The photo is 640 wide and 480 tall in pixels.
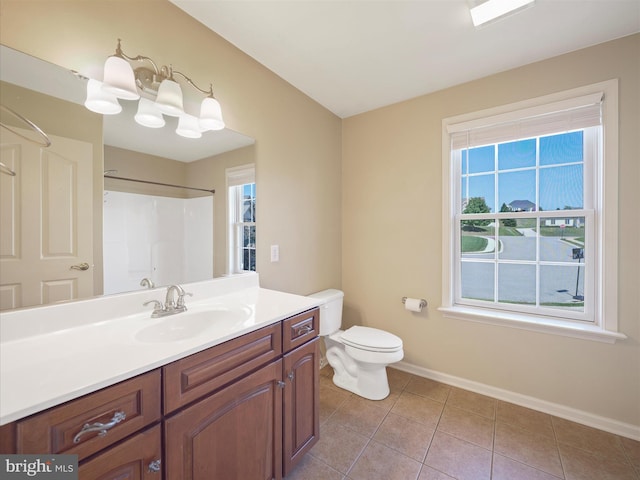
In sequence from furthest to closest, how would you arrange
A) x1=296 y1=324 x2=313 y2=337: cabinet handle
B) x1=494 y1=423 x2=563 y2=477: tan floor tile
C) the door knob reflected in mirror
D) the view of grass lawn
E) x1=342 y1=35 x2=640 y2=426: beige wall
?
the view of grass lawn → x1=342 y1=35 x2=640 y2=426: beige wall → x1=494 y1=423 x2=563 y2=477: tan floor tile → x1=296 y1=324 x2=313 y2=337: cabinet handle → the door knob reflected in mirror

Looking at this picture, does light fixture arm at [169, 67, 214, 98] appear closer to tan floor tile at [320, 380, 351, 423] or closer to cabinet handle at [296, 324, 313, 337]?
cabinet handle at [296, 324, 313, 337]

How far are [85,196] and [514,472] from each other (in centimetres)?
241

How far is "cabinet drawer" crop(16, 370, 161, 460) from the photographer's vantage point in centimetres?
58

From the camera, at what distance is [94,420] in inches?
26.0

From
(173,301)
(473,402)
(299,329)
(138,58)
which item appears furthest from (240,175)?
(473,402)

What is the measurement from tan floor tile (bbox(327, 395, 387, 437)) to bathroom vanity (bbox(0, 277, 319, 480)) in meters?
0.44

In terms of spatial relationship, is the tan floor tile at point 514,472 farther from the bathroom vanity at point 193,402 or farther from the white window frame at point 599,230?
the bathroom vanity at point 193,402

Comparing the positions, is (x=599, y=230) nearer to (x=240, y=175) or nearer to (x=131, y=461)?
(x=240, y=175)

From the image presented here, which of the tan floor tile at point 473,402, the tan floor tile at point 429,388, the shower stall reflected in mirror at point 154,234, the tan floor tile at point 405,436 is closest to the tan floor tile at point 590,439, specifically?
the tan floor tile at point 473,402

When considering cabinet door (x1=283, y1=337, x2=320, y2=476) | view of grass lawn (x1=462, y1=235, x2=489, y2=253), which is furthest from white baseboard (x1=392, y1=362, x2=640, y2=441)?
cabinet door (x1=283, y1=337, x2=320, y2=476)

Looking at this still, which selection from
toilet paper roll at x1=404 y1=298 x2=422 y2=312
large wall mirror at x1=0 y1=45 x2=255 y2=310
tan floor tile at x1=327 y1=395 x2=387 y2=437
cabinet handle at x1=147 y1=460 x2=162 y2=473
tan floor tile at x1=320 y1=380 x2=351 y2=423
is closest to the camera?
cabinet handle at x1=147 y1=460 x2=162 y2=473

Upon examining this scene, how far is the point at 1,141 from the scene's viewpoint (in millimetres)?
895

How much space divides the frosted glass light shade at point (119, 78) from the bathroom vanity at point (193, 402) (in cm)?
88

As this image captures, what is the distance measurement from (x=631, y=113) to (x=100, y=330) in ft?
9.63
